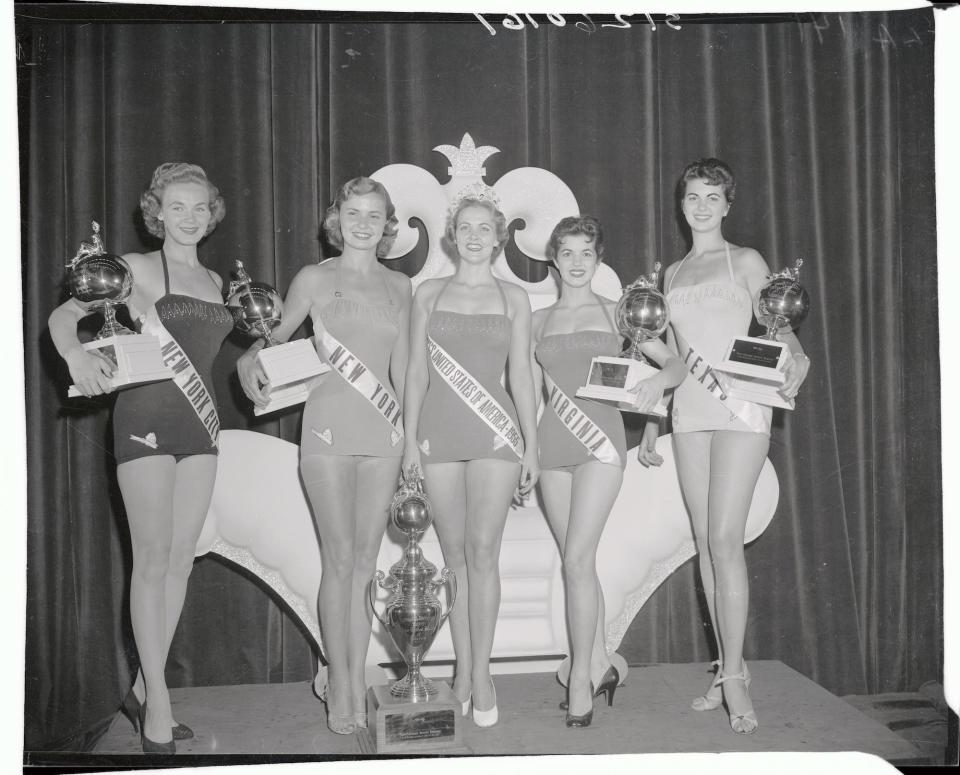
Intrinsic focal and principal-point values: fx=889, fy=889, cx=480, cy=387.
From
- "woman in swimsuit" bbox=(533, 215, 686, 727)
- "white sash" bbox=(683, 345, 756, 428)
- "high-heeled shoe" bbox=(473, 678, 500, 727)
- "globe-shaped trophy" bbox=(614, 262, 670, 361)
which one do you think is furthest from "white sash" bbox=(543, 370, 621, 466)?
"high-heeled shoe" bbox=(473, 678, 500, 727)

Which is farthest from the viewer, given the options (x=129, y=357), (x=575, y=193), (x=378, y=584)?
(x=575, y=193)

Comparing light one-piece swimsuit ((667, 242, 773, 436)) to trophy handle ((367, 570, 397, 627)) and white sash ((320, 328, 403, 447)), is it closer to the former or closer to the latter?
white sash ((320, 328, 403, 447))

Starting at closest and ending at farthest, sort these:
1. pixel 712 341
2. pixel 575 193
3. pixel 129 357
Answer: pixel 129 357
pixel 712 341
pixel 575 193

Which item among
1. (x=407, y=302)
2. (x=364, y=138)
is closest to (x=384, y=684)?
(x=407, y=302)

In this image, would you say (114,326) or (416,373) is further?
(416,373)

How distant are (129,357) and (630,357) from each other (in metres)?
1.88

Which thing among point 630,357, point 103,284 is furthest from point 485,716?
point 103,284

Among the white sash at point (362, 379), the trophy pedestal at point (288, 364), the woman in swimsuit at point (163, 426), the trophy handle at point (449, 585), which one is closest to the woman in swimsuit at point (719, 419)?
the trophy handle at point (449, 585)

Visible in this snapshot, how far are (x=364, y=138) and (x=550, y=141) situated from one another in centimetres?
80

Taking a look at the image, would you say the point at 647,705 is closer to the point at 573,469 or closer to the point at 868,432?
the point at 573,469

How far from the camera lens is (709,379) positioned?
11.6ft

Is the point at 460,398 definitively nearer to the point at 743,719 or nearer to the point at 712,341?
the point at 712,341

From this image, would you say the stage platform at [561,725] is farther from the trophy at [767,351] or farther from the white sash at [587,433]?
the trophy at [767,351]

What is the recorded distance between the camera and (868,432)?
3.95 m
